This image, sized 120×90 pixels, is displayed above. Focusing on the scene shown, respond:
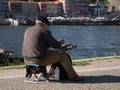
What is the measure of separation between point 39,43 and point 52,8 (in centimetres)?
15676

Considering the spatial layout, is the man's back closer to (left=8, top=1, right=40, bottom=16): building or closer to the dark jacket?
the dark jacket

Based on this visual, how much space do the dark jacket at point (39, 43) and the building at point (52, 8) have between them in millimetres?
153664

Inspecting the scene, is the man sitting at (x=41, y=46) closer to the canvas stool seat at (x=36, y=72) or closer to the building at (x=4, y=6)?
the canvas stool seat at (x=36, y=72)

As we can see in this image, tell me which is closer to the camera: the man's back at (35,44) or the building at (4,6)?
the man's back at (35,44)

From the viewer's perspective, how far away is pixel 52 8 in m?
167

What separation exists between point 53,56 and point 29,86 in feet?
2.96

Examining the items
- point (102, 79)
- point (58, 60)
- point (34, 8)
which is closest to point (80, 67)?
point (102, 79)

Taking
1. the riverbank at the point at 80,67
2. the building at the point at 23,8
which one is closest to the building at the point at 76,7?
the building at the point at 23,8

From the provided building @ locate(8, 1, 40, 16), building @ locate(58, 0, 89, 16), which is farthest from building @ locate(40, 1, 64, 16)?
building @ locate(8, 1, 40, 16)

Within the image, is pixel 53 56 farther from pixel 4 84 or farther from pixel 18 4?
pixel 18 4

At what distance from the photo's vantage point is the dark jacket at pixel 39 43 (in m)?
10.7

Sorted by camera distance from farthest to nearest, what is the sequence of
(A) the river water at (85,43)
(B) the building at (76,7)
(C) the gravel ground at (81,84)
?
(B) the building at (76,7)
(A) the river water at (85,43)
(C) the gravel ground at (81,84)

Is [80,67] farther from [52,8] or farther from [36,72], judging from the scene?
[52,8]

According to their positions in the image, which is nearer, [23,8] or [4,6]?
[23,8]
